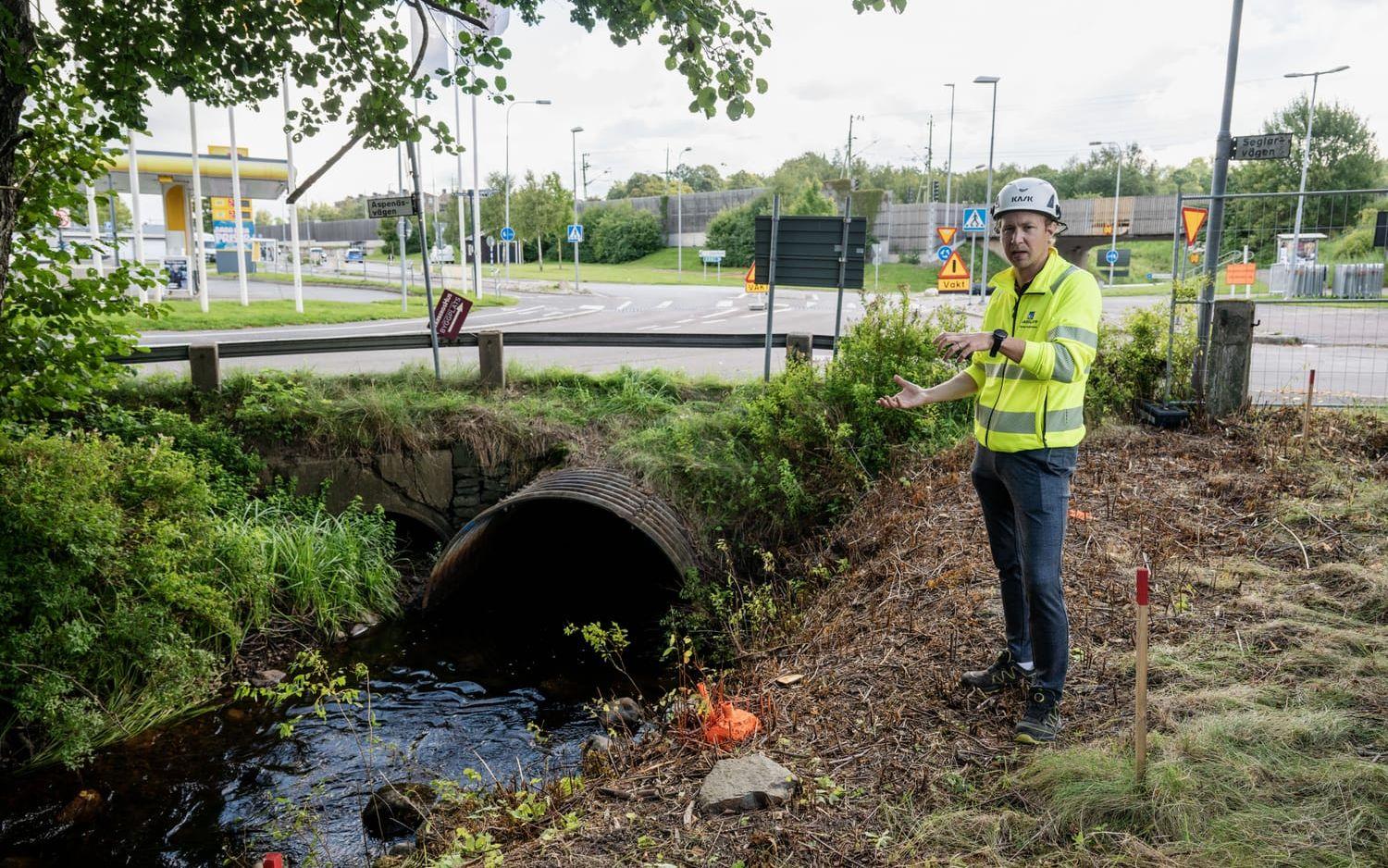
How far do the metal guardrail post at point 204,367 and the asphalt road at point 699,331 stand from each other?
1.38 metres

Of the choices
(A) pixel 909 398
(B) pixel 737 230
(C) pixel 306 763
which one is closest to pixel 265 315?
(C) pixel 306 763

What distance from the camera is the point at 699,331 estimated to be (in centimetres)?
2233

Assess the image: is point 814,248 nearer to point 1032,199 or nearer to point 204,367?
point 204,367

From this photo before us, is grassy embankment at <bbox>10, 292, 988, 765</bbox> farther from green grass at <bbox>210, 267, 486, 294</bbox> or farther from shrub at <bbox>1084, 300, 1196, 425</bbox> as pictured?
green grass at <bbox>210, 267, 486, 294</bbox>

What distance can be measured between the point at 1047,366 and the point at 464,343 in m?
8.28

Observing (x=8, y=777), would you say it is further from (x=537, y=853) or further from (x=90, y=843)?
(x=537, y=853)

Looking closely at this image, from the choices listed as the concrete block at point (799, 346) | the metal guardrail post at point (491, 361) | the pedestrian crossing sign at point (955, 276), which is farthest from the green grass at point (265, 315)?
the concrete block at point (799, 346)

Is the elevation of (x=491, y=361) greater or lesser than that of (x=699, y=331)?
greater

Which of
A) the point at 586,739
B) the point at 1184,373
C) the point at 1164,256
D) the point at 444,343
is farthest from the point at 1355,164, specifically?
the point at 586,739

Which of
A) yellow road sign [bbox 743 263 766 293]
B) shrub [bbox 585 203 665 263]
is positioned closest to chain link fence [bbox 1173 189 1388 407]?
yellow road sign [bbox 743 263 766 293]

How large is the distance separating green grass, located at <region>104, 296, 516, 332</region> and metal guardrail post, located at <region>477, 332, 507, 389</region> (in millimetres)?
8164

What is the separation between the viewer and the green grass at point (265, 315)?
18.6m

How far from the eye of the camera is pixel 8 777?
19.3 feet

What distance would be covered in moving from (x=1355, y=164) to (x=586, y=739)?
152 ft
